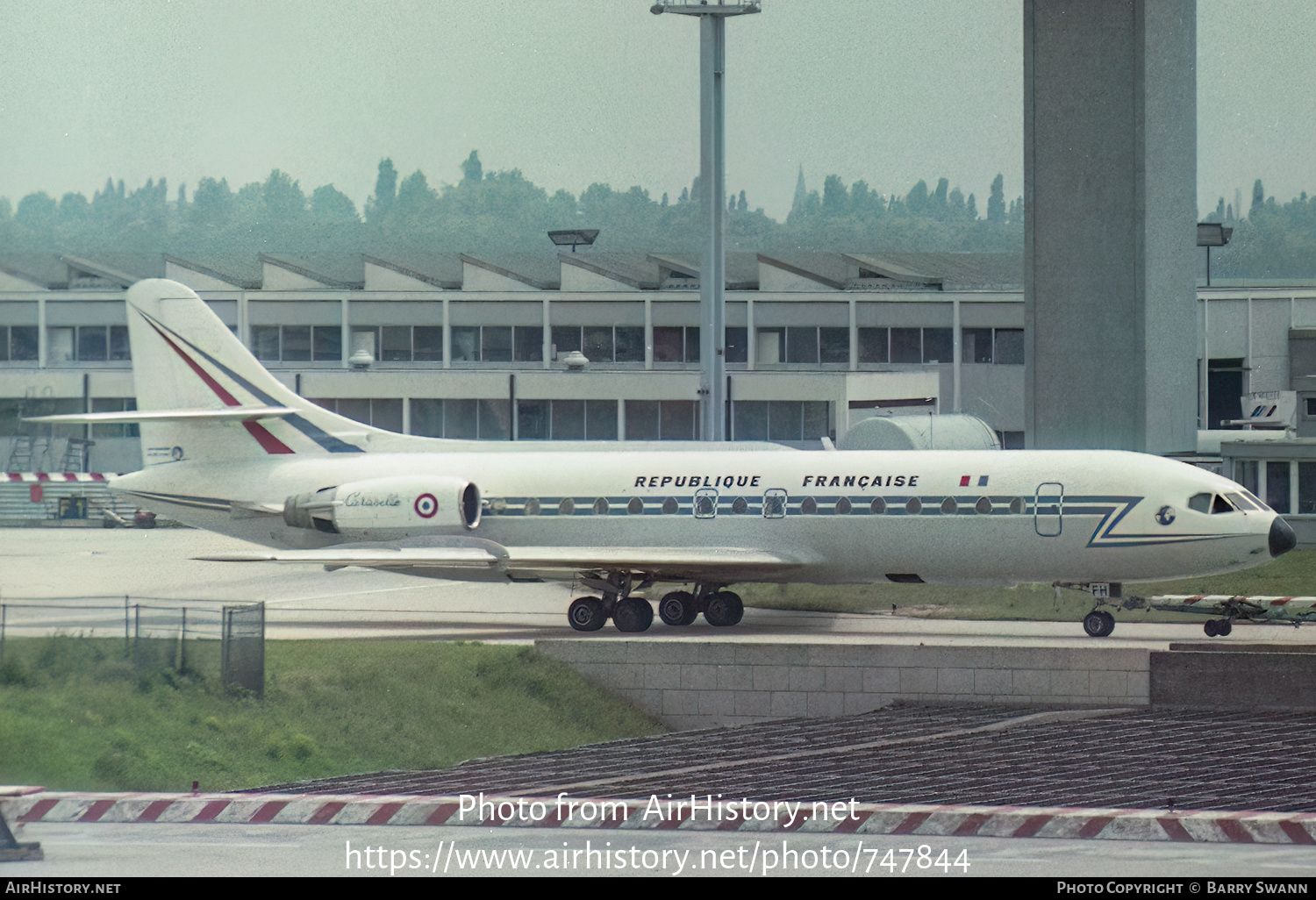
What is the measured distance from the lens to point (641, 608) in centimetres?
3519

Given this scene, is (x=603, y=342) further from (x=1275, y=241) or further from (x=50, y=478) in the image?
(x=1275, y=241)

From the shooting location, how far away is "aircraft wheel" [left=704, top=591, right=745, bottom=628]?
118 feet

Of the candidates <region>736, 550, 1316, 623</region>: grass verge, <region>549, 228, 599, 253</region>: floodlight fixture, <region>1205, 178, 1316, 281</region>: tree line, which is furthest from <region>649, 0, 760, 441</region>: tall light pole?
<region>1205, 178, 1316, 281</region>: tree line

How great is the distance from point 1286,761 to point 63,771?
18018mm

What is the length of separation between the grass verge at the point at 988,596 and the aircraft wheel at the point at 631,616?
5.55 m

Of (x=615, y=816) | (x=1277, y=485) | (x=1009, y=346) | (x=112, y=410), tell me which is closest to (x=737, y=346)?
(x=1009, y=346)

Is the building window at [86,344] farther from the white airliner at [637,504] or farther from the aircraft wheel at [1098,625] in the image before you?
the aircraft wheel at [1098,625]

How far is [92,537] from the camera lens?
5803cm

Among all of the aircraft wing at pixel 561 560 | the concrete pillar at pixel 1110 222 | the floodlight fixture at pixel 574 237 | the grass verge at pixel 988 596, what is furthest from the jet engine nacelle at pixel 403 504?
the floodlight fixture at pixel 574 237

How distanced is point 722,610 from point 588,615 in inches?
109

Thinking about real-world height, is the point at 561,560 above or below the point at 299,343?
below

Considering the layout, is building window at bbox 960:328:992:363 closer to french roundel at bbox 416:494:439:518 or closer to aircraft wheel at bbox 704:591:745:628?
aircraft wheel at bbox 704:591:745:628

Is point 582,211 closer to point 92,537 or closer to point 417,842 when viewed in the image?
point 92,537

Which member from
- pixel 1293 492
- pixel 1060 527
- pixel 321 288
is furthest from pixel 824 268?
pixel 1060 527
